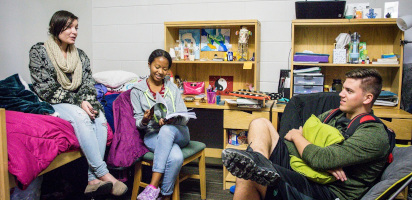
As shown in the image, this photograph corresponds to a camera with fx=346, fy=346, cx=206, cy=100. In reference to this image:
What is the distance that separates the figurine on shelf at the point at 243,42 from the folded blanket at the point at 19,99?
1688mm

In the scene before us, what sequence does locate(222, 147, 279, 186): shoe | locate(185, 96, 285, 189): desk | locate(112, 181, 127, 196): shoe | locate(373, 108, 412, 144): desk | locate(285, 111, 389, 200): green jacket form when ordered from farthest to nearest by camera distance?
locate(185, 96, 285, 189): desk → locate(373, 108, 412, 144): desk → locate(112, 181, 127, 196): shoe → locate(285, 111, 389, 200): green jacket → locate(222, 147, 279, 186): shoe

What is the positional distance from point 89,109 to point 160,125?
508mm

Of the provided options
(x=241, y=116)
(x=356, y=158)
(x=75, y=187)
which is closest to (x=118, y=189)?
(x=75, y=187)

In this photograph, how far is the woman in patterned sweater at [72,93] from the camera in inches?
87.7

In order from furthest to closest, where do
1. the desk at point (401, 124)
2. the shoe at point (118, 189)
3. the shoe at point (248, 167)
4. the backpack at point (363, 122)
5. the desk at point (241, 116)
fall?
the desk at point (241, 116), the desk at point (401, 124), the shoe at point (118, 189), the backpack at point (363, 122), the shoe at point (248, 167)

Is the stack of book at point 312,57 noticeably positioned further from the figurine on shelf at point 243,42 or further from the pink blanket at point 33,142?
the pink blanket at point 33,142

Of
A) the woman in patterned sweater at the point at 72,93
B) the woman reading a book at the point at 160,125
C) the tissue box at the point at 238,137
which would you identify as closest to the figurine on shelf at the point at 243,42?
the tissue box at the point at 238,137

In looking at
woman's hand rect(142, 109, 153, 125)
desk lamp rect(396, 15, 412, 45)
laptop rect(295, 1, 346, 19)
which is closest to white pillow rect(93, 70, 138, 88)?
woman's hand rect(142, 109, 153, 125)

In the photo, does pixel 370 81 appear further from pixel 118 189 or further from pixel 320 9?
pixel 118 189

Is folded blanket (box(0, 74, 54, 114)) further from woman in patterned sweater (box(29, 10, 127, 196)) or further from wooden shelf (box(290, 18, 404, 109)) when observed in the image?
wooden shelf (box(290, 18, 404, 109))

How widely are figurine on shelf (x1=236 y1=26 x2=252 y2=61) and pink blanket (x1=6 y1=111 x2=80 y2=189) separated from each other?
167cm

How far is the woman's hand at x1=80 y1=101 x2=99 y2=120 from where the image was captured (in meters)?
2.38

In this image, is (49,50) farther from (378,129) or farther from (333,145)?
(378,129)

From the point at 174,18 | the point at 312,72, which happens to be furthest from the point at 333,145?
the point at 174,18
